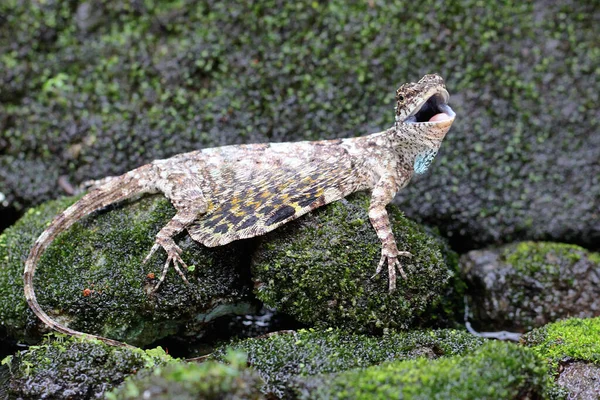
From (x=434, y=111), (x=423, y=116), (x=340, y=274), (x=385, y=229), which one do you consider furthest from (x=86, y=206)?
(x=434, y=111)

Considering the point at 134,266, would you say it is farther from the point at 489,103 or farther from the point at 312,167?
the point at 489,103

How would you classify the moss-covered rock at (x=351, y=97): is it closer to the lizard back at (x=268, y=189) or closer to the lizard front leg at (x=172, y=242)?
the lizard back at (x=268, y=189)

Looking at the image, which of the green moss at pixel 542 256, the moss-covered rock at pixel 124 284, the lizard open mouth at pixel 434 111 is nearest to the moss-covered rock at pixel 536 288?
the green moss at pixel 542 256

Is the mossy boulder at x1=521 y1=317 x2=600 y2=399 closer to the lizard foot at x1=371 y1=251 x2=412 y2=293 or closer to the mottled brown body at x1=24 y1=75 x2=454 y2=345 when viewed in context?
the lizard foot at x1=371 y1=251 x2=412 y2=293

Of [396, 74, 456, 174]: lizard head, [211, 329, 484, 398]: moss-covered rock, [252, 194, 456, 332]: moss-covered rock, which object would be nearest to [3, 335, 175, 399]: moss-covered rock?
[211, 329, 484, 398]: moss-covered rock

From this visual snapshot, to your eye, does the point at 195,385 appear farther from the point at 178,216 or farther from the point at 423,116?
the point at 423,116
